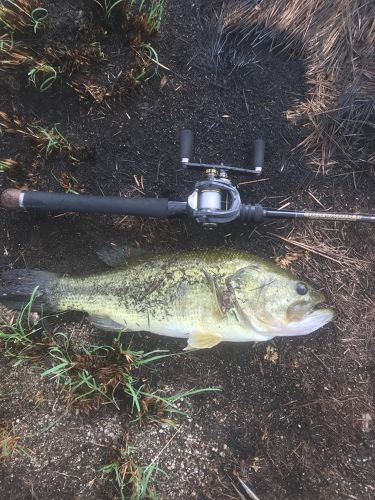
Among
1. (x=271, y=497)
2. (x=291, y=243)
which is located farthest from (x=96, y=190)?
(x=271, y=497)

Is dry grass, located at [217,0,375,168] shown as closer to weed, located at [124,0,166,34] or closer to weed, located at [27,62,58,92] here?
weed, located at [124,0,166,34]

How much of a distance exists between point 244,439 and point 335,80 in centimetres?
318

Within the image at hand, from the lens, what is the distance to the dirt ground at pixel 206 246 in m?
3.53

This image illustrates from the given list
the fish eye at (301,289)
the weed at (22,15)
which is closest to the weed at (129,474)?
the fish eye at (301,289)

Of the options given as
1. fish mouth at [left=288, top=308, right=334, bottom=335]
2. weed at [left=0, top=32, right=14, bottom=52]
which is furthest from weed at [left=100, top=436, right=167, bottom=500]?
weed at [left=0, top=32, right=14, bottom=52]

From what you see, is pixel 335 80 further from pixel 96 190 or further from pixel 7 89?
pixel 7 89

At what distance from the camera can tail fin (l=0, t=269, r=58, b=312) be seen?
3449 millimetres

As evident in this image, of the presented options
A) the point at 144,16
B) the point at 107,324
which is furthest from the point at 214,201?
the point at 144,16

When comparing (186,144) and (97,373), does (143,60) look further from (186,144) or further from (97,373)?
(97,373)

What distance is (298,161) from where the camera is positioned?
373cm

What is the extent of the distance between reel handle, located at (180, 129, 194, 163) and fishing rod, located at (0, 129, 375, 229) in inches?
1.2

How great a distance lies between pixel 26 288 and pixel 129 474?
173 centimetres

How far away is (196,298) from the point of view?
3.27 meters

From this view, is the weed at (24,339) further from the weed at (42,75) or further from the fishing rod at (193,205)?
the weed at (42,75)
